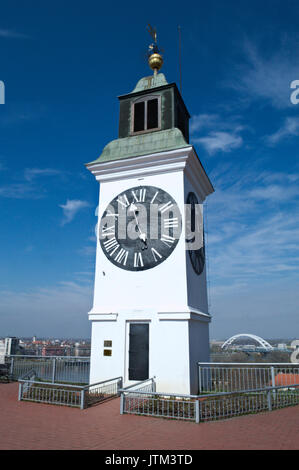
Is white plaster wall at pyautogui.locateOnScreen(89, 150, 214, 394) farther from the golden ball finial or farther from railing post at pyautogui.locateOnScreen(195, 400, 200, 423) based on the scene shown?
the golden ball finial

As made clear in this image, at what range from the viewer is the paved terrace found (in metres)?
6.15

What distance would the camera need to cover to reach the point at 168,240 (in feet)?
42.2

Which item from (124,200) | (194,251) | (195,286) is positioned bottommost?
(195,286)

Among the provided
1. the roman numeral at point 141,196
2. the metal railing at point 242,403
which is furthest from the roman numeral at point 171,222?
the metal railing at point 242,403

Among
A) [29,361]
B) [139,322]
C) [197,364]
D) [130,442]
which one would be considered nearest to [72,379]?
[29,361]

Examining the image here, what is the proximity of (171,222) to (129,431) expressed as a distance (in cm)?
764

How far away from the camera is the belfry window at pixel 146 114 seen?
15.1 m

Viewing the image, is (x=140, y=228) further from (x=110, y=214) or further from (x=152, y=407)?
(x=152, y=407)

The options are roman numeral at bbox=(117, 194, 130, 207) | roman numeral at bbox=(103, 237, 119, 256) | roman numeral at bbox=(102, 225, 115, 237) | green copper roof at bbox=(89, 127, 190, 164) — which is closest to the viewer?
roman numeral at bbox=(103, 237, 119, 256)

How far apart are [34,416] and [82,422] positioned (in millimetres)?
1382

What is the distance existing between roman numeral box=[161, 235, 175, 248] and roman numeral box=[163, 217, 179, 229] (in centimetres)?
41

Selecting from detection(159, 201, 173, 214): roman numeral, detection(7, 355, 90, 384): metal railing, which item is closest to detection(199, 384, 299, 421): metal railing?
detection(7, 355, 90, 384): metal railing

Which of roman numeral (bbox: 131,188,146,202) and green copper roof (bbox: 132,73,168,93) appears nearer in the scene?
roman numeral (bbox: 131,188,146,202)

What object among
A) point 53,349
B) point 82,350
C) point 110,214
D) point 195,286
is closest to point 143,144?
point 110,214
